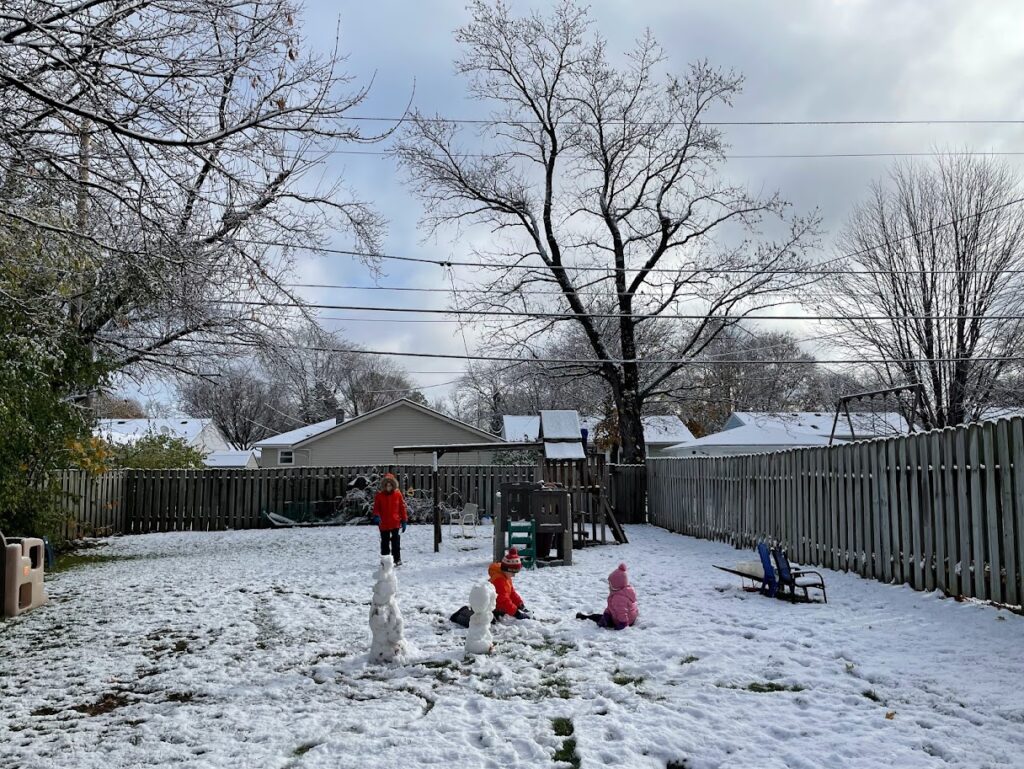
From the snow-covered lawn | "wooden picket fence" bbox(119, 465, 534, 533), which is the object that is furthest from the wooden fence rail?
the snow-covered lawn

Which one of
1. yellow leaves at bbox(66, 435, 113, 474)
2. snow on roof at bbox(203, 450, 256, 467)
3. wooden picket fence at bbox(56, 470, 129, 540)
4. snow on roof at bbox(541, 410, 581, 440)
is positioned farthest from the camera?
snow on roof at bbox(203, 450, 256, 467)

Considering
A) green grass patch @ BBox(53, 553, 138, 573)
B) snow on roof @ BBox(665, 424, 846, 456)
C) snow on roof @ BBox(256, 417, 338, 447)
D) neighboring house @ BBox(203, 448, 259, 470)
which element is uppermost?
snow on roof @ BBox(256, 417, 338, 447)

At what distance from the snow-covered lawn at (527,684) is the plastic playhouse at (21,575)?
1.00ft

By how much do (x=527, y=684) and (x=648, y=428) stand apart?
36.8 m

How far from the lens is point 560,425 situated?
13.9 meters

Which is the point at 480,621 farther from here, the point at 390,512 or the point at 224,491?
the point at 224,491

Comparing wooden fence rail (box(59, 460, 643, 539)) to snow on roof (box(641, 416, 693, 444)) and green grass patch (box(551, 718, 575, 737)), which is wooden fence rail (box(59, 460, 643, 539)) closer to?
green grass patch (box(551, 718, 575, 737))

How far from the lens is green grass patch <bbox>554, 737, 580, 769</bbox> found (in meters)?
3.83

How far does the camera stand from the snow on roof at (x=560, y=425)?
13.8 m

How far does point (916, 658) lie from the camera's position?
5.52 metres

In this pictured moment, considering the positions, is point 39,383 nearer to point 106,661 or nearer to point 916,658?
point 106,661

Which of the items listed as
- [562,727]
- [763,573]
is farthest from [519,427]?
[562,727]

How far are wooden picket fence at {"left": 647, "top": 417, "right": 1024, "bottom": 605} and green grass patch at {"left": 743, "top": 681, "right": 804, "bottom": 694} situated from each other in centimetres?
307

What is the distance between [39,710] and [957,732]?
553 centimetres
